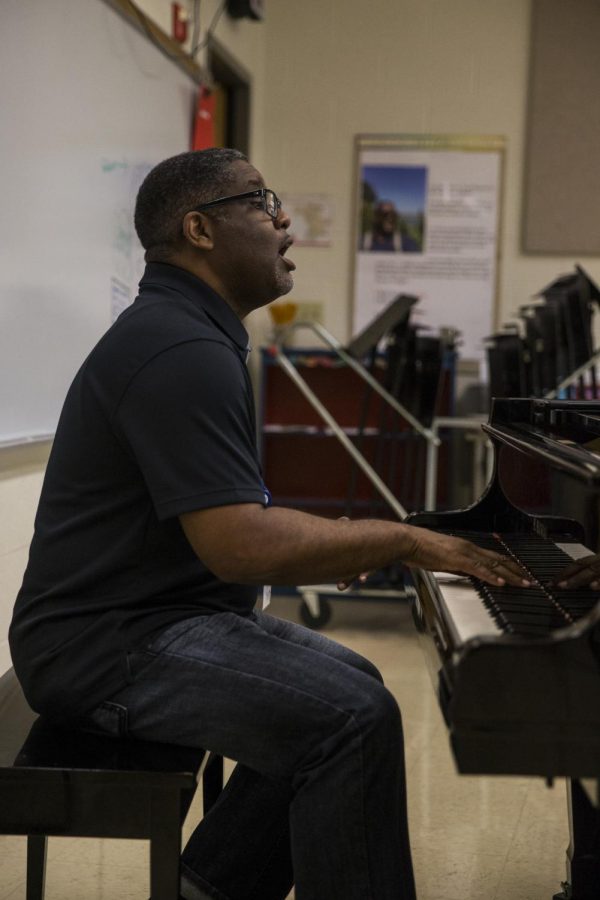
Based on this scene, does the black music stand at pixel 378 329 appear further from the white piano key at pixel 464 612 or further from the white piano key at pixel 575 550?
the white piano key at pixel 464 612

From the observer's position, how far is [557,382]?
4.16m

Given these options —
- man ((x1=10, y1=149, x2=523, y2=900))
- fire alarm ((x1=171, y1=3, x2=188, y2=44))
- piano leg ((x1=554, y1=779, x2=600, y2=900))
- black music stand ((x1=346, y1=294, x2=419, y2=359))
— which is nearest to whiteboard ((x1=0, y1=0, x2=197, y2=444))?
fire alarm ((x1=171, y1=3, x2=188, y2=44))

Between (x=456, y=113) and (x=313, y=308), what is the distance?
125cm

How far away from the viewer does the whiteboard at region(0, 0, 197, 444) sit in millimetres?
2576

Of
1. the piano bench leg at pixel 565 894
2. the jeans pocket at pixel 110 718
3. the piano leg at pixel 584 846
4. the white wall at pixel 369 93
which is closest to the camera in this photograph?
the jeans pocket at pixel 110 718

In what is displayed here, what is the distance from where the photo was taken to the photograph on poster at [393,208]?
5.68 meters


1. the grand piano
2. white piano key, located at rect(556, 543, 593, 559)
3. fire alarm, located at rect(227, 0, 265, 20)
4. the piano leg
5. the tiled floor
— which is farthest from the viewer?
fire alarm, located at rect(227, 0, 265, 20)

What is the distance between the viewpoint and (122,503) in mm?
1526

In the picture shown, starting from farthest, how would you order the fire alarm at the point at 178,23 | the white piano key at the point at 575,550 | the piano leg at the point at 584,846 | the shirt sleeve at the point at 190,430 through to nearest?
the fire alarm at the point at 178,23 → the piano leg at the point at 584,846 → the white piano key at the point at 575,550 → the shirt sleeve at the point at 190,430

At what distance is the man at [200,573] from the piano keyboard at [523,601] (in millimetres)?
37

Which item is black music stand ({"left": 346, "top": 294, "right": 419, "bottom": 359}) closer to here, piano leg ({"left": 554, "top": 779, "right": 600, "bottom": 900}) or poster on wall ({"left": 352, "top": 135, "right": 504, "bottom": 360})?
poster on wall ({"left": 352, "top": 135, "right": 504, "bottom": 360})

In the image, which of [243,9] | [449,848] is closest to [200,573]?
[449,848]

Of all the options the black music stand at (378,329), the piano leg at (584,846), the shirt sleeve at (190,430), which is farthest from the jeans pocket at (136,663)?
the black music stand at (378,329)

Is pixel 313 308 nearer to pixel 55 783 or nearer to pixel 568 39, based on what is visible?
pixel 568 39
